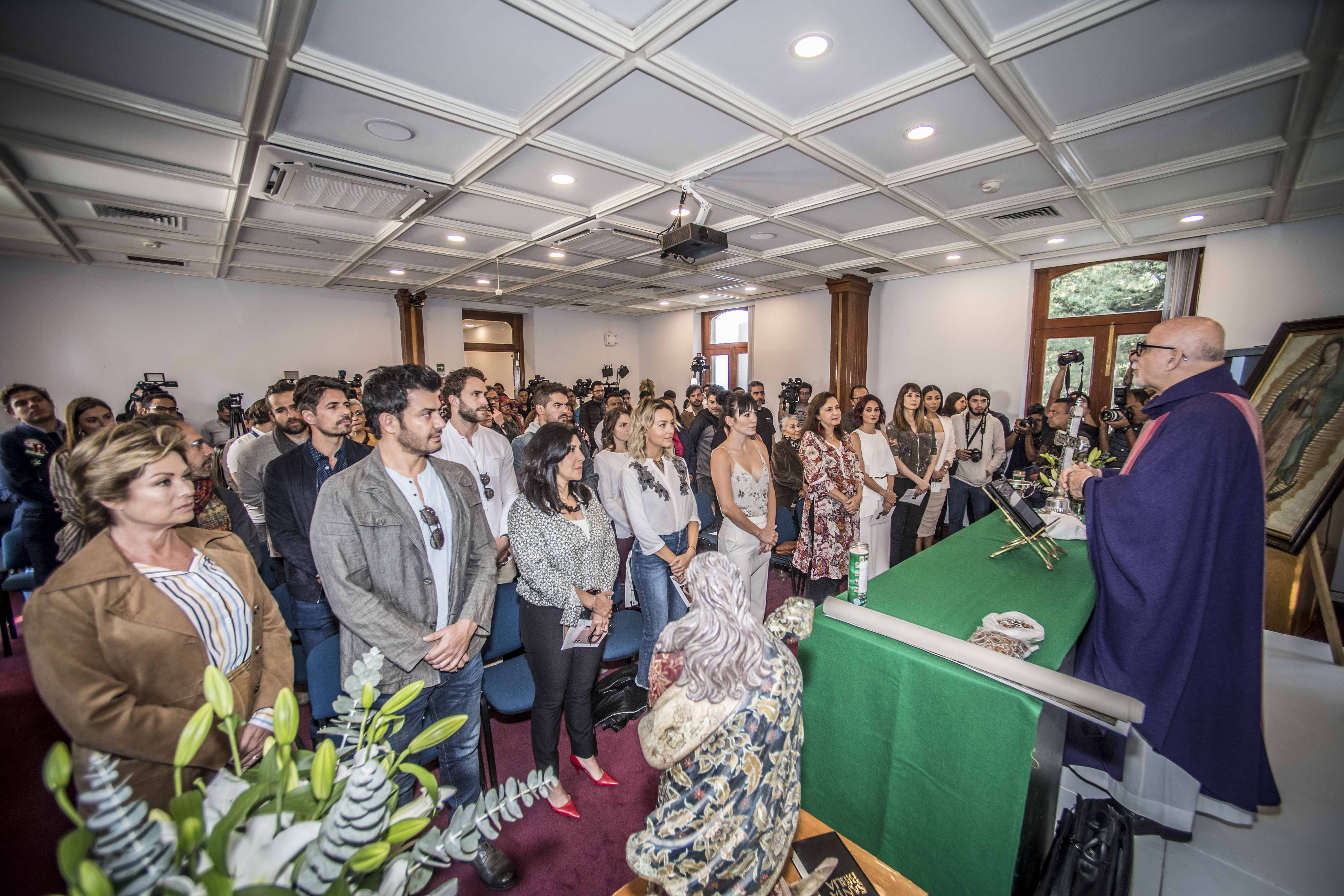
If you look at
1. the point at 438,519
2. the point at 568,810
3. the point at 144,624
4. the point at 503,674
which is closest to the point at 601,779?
the point at 568,810

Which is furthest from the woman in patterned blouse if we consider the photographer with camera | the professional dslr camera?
the professional dslr camera

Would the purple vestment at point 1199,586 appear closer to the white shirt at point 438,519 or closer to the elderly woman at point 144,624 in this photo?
the white shirt at point 438,519

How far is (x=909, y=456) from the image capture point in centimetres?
444

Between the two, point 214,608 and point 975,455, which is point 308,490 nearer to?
point 214,608

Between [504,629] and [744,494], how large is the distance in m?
1.50

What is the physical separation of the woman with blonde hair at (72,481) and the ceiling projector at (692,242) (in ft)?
10.9

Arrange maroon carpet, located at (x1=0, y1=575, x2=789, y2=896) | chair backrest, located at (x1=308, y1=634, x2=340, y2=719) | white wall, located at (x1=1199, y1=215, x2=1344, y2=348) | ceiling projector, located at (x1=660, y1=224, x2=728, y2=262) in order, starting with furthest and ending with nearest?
white wall, located at (x1=1199, y1=215, x2=1344, y2=348), ceiling projector, located at (x1=660, y1=224, x2=728, y2=262), chair backrest, located at (x1=308, y1=634, x2=340, y2=719), maroon carpet, located at (x1=0, y1=575, x2=789, y2=896)

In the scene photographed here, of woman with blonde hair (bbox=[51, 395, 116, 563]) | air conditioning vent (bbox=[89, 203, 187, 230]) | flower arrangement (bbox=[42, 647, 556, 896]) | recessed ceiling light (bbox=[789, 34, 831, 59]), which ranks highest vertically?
recessed ceiling light (bbox=[789, 34, 831, 59])

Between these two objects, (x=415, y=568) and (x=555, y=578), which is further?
(x=555, y=578)

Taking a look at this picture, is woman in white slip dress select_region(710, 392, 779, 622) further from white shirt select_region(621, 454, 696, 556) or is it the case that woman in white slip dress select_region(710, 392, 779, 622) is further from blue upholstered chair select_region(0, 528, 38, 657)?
blue upholstered chair select_region(0, 528, 38, 657)

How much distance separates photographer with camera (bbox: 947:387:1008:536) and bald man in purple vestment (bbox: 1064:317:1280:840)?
303cm

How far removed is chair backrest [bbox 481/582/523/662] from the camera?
227cm

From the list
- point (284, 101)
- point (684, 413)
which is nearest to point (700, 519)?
point (684, 413)

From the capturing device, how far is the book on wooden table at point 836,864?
1223 mm
